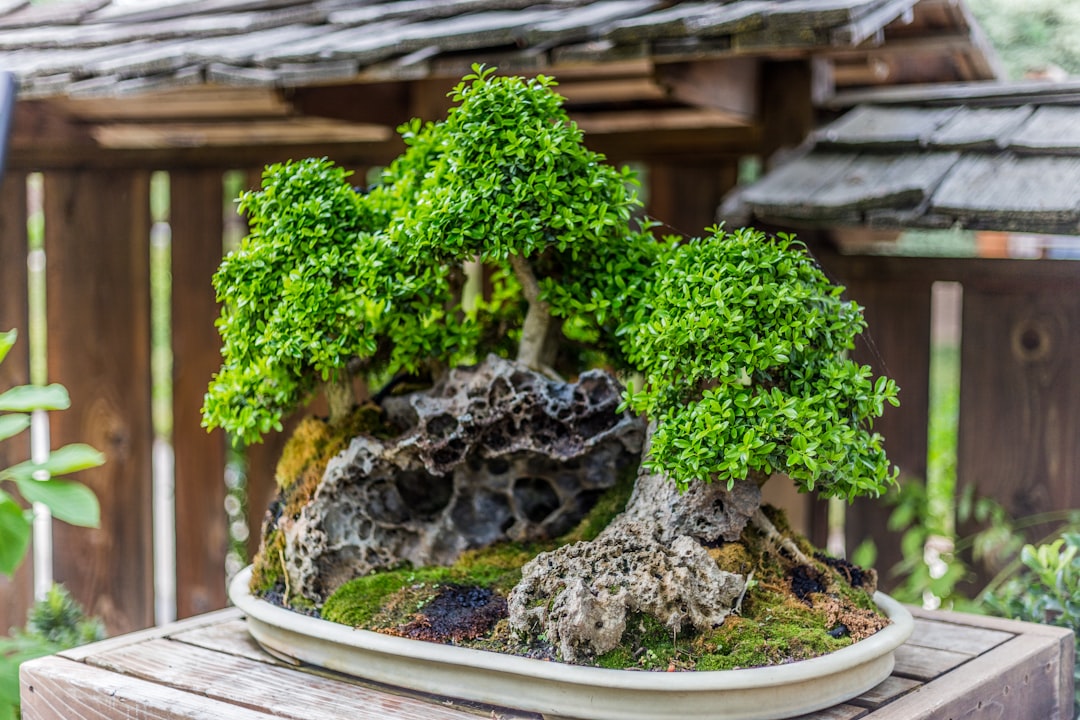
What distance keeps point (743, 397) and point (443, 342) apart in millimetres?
579

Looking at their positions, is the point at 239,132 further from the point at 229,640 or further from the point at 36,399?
the point at 229,640

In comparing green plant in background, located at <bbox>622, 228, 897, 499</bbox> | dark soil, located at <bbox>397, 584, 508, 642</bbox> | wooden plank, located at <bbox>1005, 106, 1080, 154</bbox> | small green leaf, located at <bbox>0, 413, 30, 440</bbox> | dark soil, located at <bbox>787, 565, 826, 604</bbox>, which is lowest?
dark soil, located at <bbox>397, 584, 508, 642</bbox>

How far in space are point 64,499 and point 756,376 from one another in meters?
1.12

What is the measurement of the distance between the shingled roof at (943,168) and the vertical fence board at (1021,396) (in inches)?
14.2

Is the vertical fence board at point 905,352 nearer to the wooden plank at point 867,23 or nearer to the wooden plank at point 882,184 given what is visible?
the wooden plank at point 882,184

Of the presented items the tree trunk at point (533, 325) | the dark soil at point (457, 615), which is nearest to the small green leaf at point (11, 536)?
the dark soil at point (457, 615)

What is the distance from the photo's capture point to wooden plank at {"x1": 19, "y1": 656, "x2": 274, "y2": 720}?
1439mm

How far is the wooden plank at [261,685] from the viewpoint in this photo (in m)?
1.42

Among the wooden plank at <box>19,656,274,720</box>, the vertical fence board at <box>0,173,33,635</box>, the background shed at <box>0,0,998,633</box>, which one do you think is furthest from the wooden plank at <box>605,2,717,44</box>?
the vertical fence board at <box>0,173,33,635</box>

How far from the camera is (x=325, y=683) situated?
1.54 m

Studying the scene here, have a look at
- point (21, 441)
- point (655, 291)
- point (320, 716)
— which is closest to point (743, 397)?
point (655, 291)

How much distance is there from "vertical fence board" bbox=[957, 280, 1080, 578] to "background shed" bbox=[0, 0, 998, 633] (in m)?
0.67

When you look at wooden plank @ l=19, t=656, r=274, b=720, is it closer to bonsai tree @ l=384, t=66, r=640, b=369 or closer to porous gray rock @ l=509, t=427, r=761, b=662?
porous gray rock @ l=509, t=427, r=761, b=662

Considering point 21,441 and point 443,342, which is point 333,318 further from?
point 21,441
